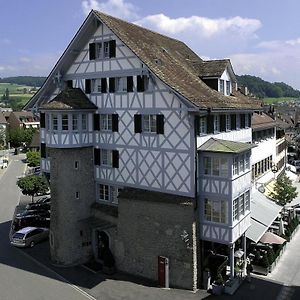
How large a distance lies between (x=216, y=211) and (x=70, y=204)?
1062 centimetres

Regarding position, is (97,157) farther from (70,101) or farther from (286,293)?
(286,293)

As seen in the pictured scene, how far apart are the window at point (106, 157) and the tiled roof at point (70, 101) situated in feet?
10.8

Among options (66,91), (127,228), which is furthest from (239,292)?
(66,91)

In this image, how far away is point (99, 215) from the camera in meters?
31.0

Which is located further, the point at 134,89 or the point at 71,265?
the point at 71,265

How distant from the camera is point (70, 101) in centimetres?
2972

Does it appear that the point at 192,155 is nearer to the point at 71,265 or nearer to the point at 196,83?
the point at 196,83

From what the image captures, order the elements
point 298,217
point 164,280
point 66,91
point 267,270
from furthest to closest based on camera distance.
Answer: point 298,217 → point 66,91 → point 267,270 → point 164,280

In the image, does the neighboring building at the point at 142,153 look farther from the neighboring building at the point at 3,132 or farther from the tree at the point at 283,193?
the neighboring building at the point at 3,132

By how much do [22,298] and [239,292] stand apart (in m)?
13.0

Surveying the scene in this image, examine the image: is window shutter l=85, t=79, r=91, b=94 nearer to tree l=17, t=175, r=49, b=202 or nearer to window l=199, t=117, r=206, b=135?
window l=199, t=117, r=206, b=135

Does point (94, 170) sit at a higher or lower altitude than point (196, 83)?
lower

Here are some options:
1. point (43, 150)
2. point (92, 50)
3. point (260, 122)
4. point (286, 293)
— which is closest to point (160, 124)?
point (92, 50)

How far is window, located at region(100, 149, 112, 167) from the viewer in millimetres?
30592
